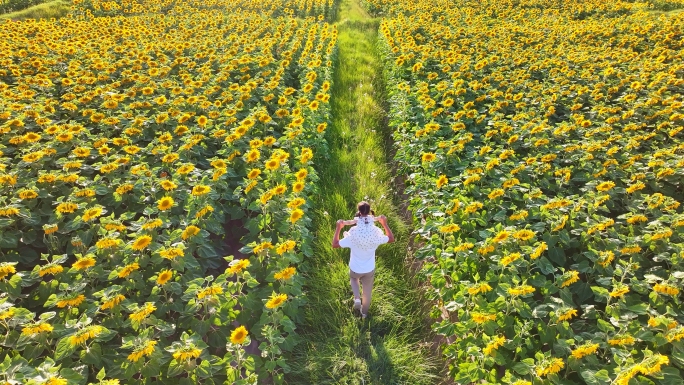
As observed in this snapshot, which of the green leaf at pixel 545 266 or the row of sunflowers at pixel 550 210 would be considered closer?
the row of sunflowers at pixel 550 210

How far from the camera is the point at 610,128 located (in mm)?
5094

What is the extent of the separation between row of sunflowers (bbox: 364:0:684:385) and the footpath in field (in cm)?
31

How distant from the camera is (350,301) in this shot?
3.77 metres

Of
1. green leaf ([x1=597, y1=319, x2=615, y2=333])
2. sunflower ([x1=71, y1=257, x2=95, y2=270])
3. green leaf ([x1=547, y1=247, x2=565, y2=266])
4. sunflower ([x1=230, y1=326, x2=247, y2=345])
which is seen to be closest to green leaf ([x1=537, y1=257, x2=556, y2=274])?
green leaf ([x1=547, y1=247, x2=565, y2=266])

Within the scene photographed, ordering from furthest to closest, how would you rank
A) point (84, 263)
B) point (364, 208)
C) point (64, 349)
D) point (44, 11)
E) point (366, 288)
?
point (44, 11), point (366, 288), point (364, 208), point (84, 263), point (64, 349)

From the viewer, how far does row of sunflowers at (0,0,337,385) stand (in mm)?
2484

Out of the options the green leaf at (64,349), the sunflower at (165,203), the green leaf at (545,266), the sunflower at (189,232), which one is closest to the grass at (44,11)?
the sunflower at (165,203)

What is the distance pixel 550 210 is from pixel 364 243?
2.01 m

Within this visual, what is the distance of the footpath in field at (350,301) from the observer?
3141 millimetres

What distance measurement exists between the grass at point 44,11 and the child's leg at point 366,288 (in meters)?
17.2

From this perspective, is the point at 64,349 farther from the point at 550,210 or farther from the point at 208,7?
the point at 208,7

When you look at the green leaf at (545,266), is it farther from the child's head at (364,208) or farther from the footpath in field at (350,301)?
the child's head at (364,208)

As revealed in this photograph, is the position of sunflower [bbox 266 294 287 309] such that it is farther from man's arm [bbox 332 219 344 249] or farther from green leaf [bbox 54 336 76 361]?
green leaf [bbox 54 336 76 361]

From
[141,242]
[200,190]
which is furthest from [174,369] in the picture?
[200,190]
